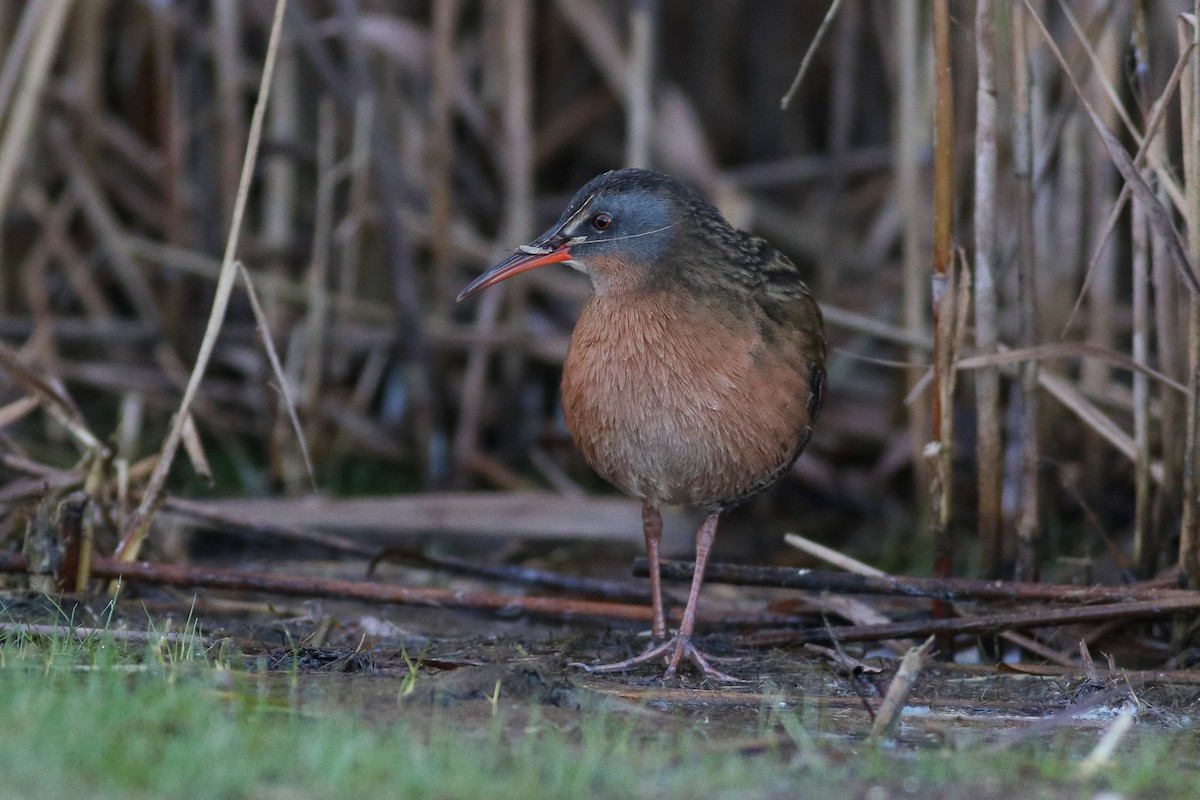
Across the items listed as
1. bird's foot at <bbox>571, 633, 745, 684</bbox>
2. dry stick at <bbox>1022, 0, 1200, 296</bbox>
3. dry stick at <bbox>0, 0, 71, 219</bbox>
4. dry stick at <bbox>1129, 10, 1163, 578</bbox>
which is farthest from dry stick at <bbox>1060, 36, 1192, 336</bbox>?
dry stick at <bbox>0, 0, 71, 219</bbox>

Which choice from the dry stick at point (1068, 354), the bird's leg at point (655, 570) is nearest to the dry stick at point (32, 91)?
the bird's leg at point (655, 570)

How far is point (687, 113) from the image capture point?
7840mm

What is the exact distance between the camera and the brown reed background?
20.1 feet

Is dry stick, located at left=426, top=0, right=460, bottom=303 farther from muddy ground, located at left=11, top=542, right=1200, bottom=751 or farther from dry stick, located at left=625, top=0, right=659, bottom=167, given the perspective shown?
muddy ground, located at left=11, top=542, right=1200, bottom=751

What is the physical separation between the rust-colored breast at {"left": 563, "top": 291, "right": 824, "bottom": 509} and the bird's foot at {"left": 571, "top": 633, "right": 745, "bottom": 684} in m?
0.44

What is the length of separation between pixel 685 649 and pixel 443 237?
323cm

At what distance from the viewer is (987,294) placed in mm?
4641

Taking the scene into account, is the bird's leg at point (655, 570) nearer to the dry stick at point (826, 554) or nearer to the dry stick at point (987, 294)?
the dry stick at point (826, 554)

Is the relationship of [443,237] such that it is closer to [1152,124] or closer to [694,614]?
[694,614]

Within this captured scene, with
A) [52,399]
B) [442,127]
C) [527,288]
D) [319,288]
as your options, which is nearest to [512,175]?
[442,127]

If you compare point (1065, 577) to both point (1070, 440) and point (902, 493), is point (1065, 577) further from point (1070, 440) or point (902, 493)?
point (902, 493)

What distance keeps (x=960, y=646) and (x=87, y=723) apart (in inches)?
117

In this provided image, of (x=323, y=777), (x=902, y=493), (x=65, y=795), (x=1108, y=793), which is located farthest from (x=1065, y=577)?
(x=65, y=795)

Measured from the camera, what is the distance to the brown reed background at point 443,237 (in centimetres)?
612
